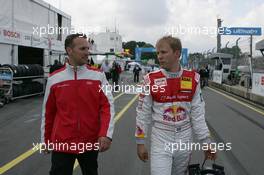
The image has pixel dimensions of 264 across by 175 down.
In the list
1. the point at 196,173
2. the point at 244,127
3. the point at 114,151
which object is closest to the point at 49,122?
the point at 196,173

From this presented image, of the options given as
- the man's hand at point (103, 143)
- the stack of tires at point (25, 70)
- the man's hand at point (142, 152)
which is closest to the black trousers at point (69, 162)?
the man's hand at point (103, 143)

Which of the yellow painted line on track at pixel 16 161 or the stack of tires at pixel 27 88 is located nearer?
the yellow painted line on track at pixel 16 161

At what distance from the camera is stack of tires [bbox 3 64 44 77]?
17.0 metres

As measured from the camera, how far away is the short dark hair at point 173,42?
3.70 m

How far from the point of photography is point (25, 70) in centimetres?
1794

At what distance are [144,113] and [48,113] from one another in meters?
0.89

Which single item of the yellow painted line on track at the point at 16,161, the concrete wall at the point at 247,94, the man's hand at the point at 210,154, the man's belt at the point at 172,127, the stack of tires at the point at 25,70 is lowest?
the yellow painted line on track at the point at 16,161

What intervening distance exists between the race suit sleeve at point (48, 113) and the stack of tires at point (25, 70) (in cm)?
1346

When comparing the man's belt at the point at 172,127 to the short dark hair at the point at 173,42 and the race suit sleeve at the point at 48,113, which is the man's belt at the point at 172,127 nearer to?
the short dark hair at the point at 173,42

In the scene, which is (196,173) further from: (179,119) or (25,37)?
(25,37)

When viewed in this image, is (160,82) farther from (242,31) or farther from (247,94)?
(242,31)

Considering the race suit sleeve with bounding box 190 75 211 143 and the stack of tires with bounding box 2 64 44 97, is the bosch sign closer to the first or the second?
the stack of tires with bounding box 2 64 44 97

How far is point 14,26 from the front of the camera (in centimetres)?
2288

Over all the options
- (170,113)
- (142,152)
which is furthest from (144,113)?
(142,152)
